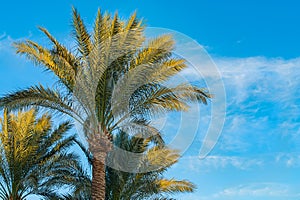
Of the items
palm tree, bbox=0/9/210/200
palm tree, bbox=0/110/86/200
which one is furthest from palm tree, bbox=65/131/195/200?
palm tree, bbox=0/9/210/200

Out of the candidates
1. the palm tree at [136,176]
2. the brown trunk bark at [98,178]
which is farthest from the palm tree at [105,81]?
the palm tree at [136,176]

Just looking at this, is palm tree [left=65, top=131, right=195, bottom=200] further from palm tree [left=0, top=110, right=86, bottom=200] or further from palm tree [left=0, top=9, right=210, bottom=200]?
palm tree [left=0, top=9, right=210, bottom=200]

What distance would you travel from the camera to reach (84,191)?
1666cm

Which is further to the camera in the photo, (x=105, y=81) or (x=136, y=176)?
(x=136, y=176)

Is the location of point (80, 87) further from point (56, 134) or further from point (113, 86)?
point (56, 134)

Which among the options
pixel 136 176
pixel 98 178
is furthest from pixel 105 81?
pixel 136 176

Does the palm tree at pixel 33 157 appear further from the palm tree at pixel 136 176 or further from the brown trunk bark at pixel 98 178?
the brown trunk bark at pixel 98 178

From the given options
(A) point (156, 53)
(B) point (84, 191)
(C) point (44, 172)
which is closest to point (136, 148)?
(B) point (84, 191)

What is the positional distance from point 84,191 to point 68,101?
476 centimetres

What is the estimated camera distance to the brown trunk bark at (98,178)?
13.1 m

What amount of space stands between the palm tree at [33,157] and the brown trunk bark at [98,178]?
3309mm

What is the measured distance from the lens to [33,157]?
16625 millimetres

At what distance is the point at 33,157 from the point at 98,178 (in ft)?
14.7

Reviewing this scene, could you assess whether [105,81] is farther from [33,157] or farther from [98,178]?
[33,157]
